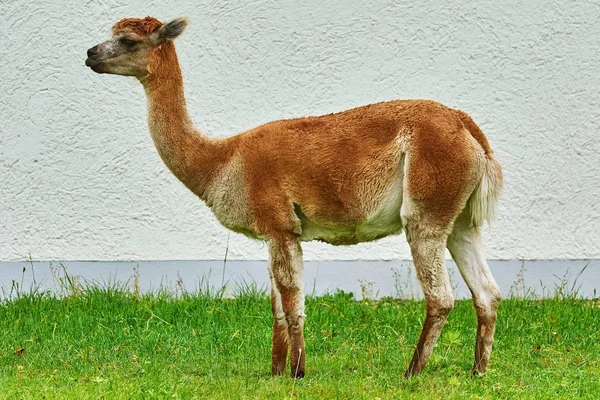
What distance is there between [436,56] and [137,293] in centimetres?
336

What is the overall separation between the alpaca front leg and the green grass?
17 centimetres

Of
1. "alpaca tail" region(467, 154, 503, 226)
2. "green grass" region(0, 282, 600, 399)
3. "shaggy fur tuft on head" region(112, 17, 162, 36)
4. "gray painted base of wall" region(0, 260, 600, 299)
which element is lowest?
"green grass" region(0, 282, 600, 399)

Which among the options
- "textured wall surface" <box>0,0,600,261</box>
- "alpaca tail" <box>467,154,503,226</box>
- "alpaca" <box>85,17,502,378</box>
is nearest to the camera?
"alpaca" <box>85,17,502,378</box>

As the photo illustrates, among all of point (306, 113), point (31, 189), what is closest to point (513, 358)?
point (306, 113)

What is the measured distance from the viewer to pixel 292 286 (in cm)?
560

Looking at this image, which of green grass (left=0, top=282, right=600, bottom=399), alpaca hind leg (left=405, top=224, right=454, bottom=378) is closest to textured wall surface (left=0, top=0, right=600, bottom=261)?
green grass (left=0, top=282, right=600, bottom=399)

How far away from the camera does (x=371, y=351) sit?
259 inches

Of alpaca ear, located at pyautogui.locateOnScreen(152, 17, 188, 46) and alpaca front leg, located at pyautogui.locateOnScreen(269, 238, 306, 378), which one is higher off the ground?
alpaca ear, located at pyautogui.locateOnScreen(152, 17, 188, 46)

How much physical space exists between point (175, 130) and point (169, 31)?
0.62 meters

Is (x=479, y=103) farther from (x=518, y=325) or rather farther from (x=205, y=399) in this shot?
(x=205, y=399)

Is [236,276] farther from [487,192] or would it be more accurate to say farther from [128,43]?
[487,192]

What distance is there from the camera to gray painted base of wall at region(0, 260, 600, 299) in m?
8.27

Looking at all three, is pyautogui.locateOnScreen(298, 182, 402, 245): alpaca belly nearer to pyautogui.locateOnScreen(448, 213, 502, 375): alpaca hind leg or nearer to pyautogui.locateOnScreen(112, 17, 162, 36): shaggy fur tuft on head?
pyautogui.locateOnScreen(448, 213, 502, 375): alpaca hind leg

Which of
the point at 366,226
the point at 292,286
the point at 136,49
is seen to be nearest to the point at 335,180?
the point at 366,226
